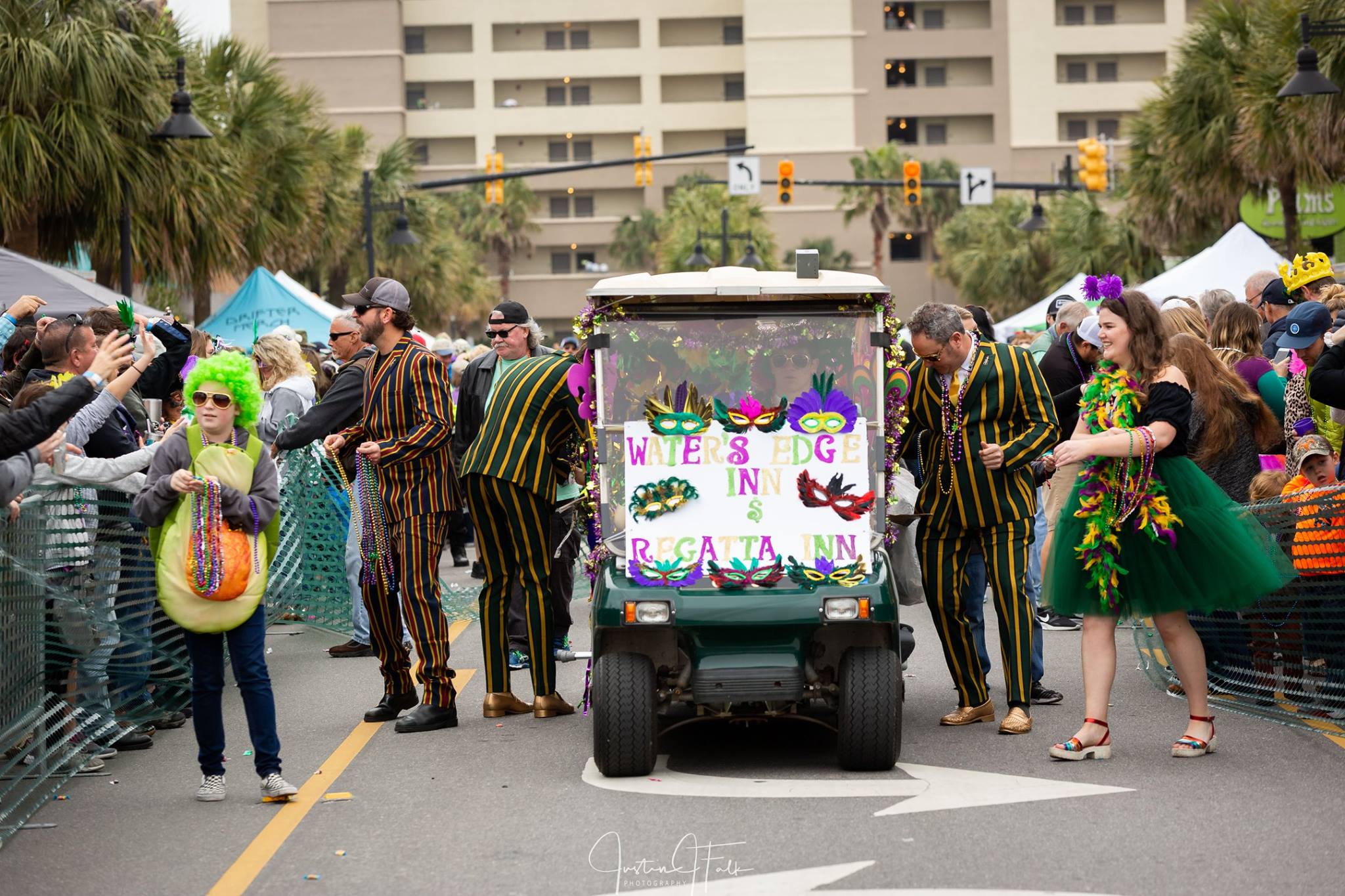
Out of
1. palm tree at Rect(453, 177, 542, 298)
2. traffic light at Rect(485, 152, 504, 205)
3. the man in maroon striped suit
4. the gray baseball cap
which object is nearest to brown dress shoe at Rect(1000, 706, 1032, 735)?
the man in maroon striped suit

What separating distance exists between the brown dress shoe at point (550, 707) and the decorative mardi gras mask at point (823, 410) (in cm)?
207

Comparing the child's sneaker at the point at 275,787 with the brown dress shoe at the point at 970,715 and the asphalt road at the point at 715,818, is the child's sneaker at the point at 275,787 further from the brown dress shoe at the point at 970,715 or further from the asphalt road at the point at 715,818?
the brown dress shoe at the point at 970,715

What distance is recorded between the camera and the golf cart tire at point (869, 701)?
720 centimetres

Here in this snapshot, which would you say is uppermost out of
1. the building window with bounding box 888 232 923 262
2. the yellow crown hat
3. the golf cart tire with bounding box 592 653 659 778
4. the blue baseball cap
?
the building window with bounding box 888 232 923 262

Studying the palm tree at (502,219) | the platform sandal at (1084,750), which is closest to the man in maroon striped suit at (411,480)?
the platform sandal at (1084,750)

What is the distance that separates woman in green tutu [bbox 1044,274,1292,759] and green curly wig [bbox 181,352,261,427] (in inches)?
130

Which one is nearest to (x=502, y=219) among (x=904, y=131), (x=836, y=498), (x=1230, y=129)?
(x=904, y=131)

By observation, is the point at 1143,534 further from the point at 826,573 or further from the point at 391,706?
the point at 391,706

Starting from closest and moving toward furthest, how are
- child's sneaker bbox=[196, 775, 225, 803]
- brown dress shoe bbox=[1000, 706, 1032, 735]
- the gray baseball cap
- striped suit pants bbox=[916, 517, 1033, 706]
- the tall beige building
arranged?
1. child's sneaker bbox=[196, 775, 225, 803]
2. brown dress shoe bbox=[1000, 706, 1032, 735]
3. striped suit pants bbox=[916, 517, 1033, 706]
4. the gray baseball cap
5. the tall beige building

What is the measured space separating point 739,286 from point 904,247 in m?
81.7

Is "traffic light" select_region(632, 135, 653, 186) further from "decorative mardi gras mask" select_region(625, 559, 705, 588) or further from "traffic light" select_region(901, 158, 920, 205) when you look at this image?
"decorative mardi gras mask" select_region(625, 559, 705, 588)

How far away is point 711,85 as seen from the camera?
92562mm

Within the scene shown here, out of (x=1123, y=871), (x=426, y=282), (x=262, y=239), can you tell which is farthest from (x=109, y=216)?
(x=426, y=282)

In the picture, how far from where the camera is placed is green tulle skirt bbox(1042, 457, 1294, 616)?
747cm
